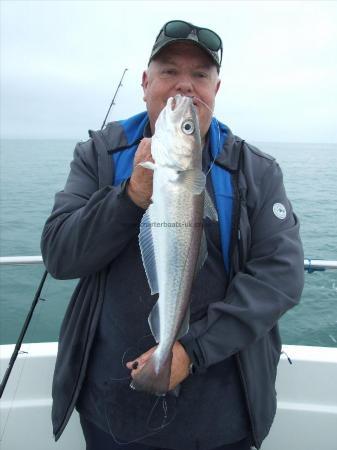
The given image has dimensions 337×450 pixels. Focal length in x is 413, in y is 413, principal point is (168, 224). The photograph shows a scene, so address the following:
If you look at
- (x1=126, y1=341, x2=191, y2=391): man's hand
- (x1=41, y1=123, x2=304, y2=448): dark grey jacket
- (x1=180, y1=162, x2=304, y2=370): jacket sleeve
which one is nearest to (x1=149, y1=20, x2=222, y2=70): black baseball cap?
(x1=41, y1=123, x2=304, y2=448): dark grey jacket

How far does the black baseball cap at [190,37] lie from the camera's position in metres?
2.23

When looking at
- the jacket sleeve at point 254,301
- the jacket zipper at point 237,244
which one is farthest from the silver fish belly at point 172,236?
the jacket zipper at point 237,244

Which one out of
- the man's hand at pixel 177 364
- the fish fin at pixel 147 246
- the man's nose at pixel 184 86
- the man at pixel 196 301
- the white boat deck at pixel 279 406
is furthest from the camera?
the white boat deck at pixel 279 406

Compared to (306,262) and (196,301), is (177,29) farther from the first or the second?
(306,262)

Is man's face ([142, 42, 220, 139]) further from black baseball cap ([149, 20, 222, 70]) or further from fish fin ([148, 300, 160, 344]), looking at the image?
fish fin ([148, 300, 160, 344])

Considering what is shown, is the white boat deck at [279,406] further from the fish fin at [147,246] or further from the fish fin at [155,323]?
the fish fin at [147,246]

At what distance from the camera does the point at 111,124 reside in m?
2.60

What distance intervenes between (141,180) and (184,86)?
0.72m

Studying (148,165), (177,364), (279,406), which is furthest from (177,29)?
(279,406)

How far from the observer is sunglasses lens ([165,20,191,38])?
7.36 feet

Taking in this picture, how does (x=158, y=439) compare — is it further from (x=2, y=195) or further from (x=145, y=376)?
(x=2, y=195)

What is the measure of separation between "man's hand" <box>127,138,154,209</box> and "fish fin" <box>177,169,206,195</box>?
0.45 ft

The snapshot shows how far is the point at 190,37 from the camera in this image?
2.22 meters

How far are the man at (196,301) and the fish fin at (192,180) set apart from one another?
1.60 feet
